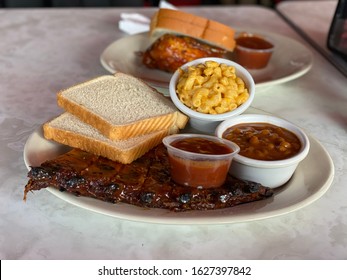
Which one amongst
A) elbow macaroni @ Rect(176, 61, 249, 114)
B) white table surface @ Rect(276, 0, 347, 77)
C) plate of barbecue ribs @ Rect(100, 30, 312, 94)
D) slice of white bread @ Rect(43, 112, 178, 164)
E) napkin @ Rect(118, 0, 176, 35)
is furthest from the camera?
napkin @ Rect(118, 0, 176, 35)

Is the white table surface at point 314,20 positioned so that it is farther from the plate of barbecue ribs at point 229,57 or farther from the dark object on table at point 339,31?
the plate of barbecue ribs at point 229,57

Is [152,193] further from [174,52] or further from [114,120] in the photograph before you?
[174,52]

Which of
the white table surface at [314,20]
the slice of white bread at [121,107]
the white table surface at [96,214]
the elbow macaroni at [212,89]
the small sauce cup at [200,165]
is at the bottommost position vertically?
the white table surface at [96,214]

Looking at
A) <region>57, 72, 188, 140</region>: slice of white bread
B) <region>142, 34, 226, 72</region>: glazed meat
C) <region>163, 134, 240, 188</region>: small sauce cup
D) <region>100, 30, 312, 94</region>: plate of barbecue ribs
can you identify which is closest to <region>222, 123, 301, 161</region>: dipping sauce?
<region>163, 134, 240, 188</region>: small sauce cup

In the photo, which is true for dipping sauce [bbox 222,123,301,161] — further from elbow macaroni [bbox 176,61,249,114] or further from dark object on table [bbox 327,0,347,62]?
dark object on table [bbox 327,0,347,62]

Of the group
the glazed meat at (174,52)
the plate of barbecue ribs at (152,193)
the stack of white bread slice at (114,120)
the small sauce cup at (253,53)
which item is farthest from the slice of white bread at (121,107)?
the small sauce cup at (253,53)
